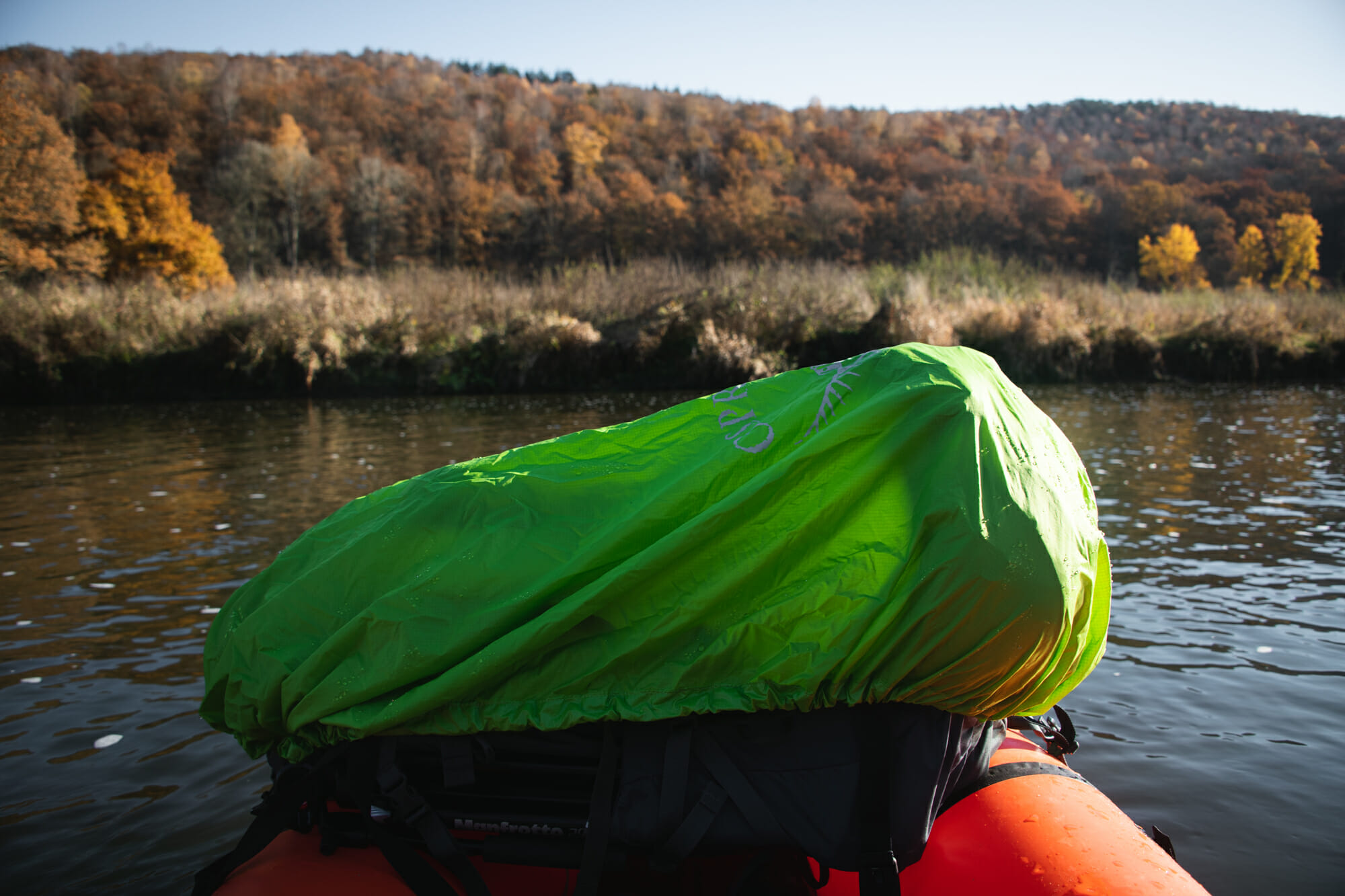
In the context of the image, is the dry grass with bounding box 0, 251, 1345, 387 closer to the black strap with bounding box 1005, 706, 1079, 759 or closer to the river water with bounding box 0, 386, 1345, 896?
the river water with bounding box 0, 386, 1345, 896

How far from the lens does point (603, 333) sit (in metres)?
26.7

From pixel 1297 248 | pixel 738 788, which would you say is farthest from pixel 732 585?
pixel 1297 248

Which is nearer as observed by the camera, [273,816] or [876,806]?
[876,806]

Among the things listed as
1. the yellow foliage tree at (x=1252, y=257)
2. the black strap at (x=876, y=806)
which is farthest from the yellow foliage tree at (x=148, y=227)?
the yellow foliage tree at (x=1252, y=257)

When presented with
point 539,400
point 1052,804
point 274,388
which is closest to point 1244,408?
point 539,400

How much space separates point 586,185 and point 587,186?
39cm

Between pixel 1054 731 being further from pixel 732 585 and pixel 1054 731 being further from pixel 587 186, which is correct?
pixel 587 186

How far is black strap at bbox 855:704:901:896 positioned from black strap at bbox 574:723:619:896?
638 mm

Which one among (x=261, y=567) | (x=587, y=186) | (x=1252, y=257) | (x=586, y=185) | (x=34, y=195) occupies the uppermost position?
(x=586, y=185)

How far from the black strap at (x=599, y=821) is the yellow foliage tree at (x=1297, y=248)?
72.1 metres

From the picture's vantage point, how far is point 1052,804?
2.21m

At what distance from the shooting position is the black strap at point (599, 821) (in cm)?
201

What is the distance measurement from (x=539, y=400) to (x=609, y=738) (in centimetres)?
2078

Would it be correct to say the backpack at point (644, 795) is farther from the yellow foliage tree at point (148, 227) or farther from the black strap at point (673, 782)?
the yellow foliage tree at point (148, 227)
